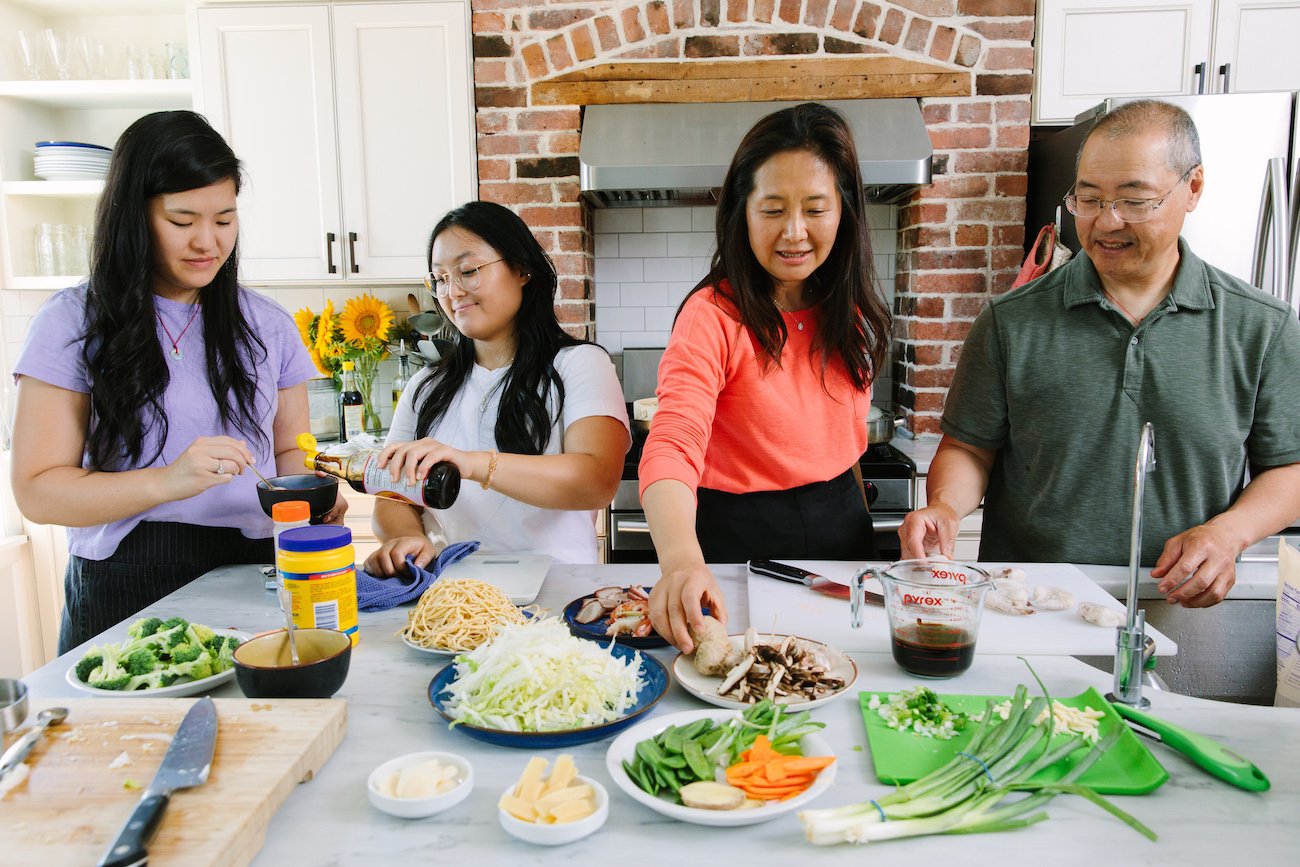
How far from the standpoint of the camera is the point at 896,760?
0.94m

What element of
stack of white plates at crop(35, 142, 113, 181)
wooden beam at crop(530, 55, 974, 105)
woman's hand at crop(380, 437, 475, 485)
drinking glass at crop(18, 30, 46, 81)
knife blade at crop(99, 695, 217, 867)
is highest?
drinking glass at crop(18, 30, 46, 81)

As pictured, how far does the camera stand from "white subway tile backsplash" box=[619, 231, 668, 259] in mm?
3510

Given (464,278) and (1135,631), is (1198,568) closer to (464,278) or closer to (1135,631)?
(1135,631)

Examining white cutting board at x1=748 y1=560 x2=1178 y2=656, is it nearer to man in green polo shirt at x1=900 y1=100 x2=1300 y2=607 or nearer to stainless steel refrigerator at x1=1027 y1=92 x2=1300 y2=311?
man in green polo shirt at x1=900 y1=100 x2=1300 y2=607

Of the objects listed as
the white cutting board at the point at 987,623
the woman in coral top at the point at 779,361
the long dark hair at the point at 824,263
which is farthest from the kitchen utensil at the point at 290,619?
the long dark hair at the point at 824,263

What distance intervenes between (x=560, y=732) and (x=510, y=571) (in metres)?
0.58

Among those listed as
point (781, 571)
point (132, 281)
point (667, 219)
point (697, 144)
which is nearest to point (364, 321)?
point (667, 219)

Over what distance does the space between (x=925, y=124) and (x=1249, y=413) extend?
1726 millimetres

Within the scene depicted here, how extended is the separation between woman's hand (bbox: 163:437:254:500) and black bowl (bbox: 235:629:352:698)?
1.34 ft

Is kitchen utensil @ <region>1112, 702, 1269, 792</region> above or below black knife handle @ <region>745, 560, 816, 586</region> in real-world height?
above

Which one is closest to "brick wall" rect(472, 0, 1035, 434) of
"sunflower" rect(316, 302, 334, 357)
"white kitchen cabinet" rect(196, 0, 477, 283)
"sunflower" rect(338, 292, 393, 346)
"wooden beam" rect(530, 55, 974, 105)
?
"wooden beam" rect(530, 55, 974, 105)

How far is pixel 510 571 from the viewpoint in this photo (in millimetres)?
1512

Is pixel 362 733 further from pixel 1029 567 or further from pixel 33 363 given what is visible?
pixel 1029 567

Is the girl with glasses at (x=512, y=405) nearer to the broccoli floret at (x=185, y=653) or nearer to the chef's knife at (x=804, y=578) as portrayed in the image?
the chef's knife at (x=804, y=578)
